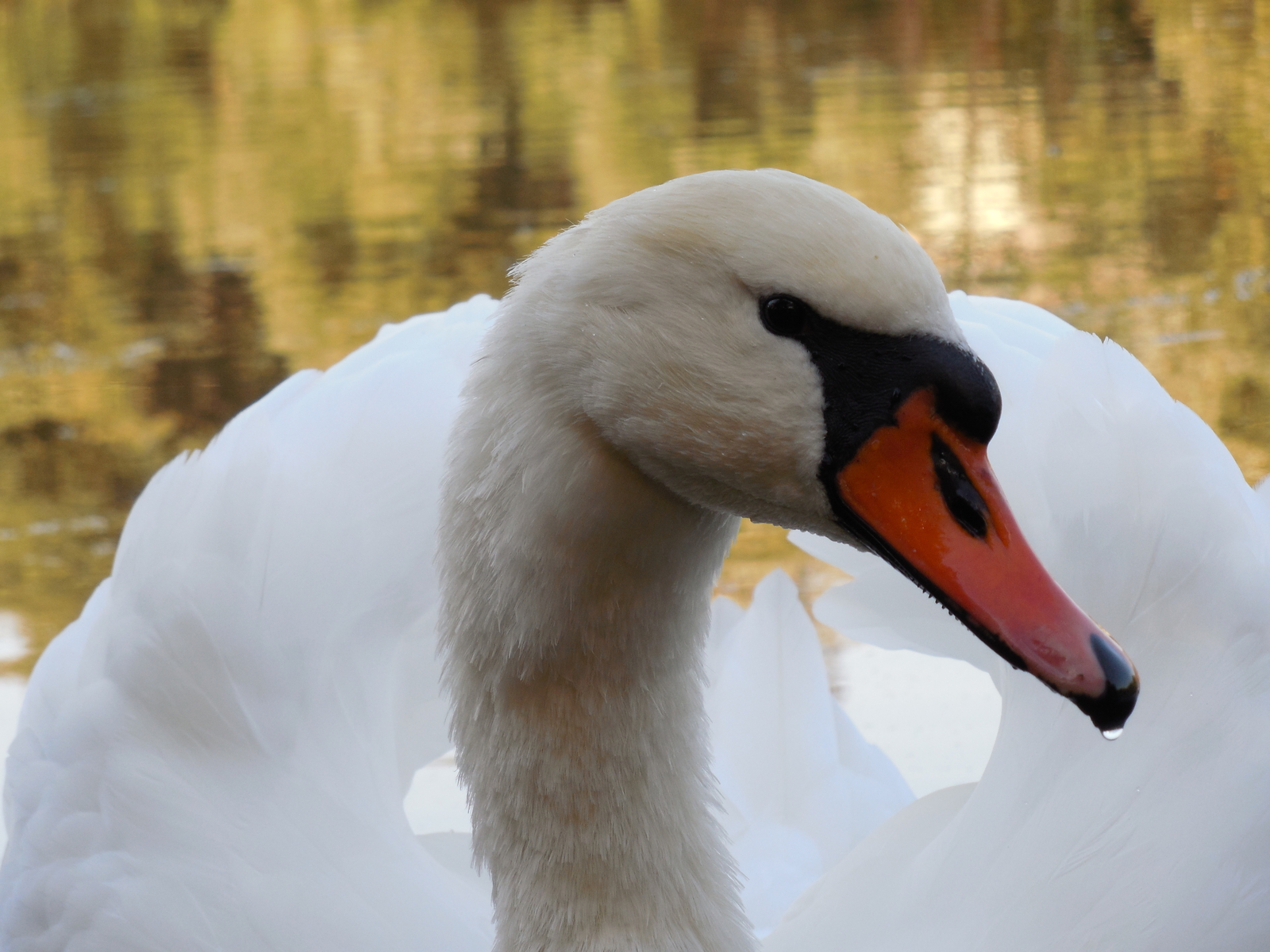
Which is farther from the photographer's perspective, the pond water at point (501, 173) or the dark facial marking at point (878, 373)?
the pond water at point (501, 173)

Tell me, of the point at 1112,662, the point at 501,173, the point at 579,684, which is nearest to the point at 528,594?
the point at 579,684

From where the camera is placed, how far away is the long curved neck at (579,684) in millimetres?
1371

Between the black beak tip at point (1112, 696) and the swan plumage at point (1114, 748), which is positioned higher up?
the black beak tip at point (1112, 696)

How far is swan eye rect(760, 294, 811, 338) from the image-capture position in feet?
4.12

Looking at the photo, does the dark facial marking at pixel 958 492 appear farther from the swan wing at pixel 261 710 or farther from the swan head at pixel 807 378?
the swan wing at pixel 261 710

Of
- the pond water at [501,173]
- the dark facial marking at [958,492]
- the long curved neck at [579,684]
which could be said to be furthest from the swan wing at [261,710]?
the pond water at [501,173]

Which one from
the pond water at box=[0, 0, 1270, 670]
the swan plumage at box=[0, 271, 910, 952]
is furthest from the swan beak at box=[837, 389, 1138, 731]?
the pond water at box=[0, 0, 1270, 670]

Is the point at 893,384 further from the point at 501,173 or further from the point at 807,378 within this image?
the point at 501,173

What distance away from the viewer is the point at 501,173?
21.6 feet

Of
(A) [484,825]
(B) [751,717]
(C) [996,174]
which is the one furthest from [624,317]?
(C) [996,174]

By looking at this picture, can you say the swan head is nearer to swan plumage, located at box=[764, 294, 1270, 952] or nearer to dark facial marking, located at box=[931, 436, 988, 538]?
dark facial marking, located at box=[931, 436, 988, 538]

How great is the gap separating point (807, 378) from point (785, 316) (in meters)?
0.06

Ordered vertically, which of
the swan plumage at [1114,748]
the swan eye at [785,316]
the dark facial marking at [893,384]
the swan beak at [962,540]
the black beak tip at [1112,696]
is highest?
the swan eye at [785,316]

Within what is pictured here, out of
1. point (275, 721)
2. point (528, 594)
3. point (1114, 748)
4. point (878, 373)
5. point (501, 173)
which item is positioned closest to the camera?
point (878, 373)
